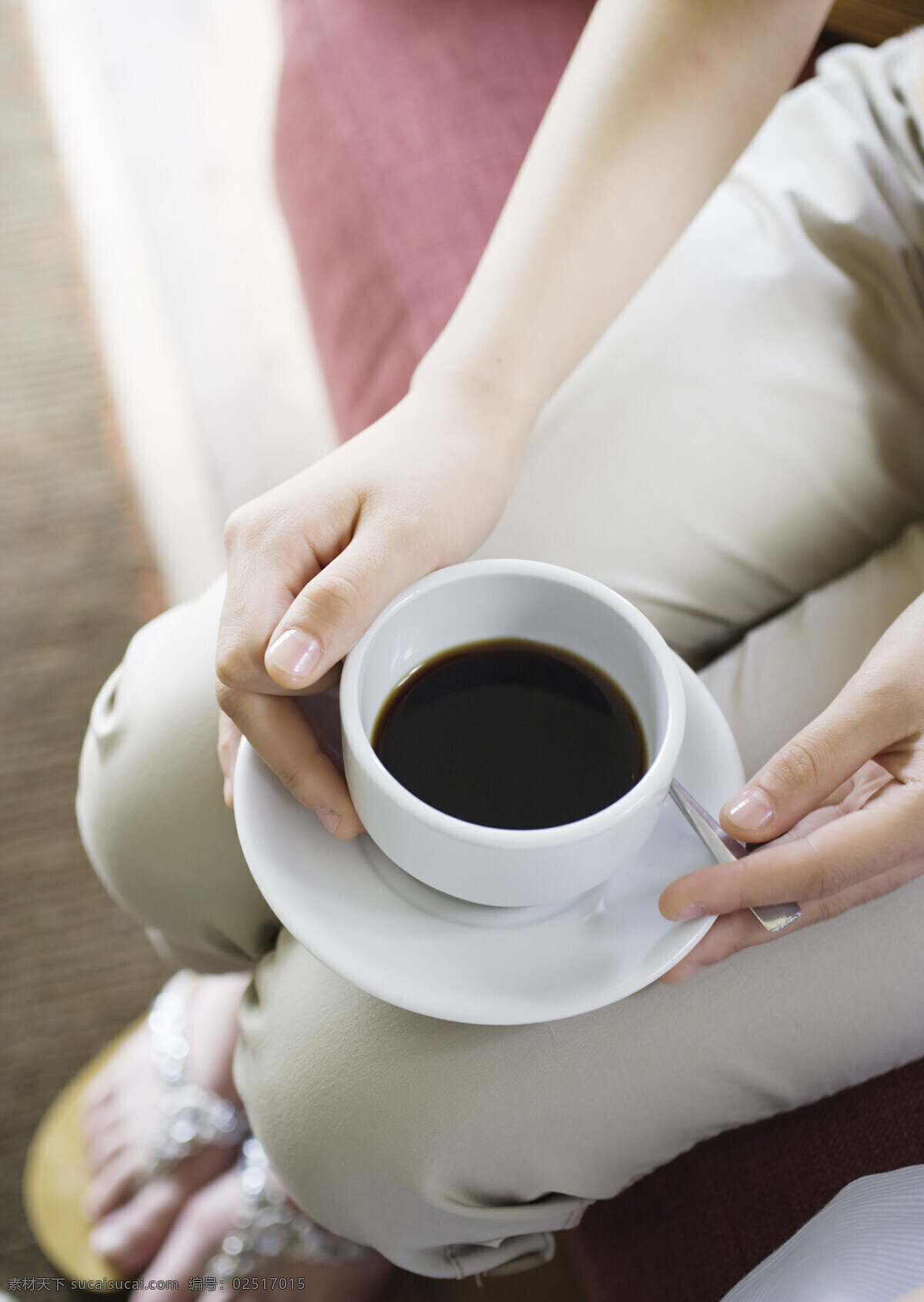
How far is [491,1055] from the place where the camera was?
63 centimetres

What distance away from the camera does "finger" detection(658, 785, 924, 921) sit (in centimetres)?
54

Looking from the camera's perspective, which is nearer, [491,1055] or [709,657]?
[491,1055]

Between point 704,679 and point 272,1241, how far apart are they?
0.65m

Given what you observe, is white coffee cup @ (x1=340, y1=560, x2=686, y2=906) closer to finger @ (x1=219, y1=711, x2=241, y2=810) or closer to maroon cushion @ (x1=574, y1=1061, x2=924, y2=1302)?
finger @ (x1=219, y1=711, x2=241, y2=810)

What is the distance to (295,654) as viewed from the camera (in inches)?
21.6

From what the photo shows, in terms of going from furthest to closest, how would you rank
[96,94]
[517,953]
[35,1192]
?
[96,94], [35,1192], [517,953]

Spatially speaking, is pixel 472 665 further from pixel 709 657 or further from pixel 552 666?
pixel 709 657

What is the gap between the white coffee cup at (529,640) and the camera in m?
0.50

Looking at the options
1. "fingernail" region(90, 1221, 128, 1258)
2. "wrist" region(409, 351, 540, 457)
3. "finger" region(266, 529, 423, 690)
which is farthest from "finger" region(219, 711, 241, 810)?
"fingernail" region(90, 1221, 128, 1258)

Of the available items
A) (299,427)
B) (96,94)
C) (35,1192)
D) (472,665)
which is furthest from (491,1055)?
(96,94)

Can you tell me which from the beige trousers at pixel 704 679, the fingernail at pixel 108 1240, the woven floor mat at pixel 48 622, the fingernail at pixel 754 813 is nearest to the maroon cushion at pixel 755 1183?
the beige trousers at pixel 704 679

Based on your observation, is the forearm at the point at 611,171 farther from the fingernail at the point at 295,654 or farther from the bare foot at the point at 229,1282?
the bare foot at the point at 229,1282

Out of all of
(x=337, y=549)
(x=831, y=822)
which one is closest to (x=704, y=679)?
(x=831, y=822)

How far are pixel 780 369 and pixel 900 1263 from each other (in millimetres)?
625
